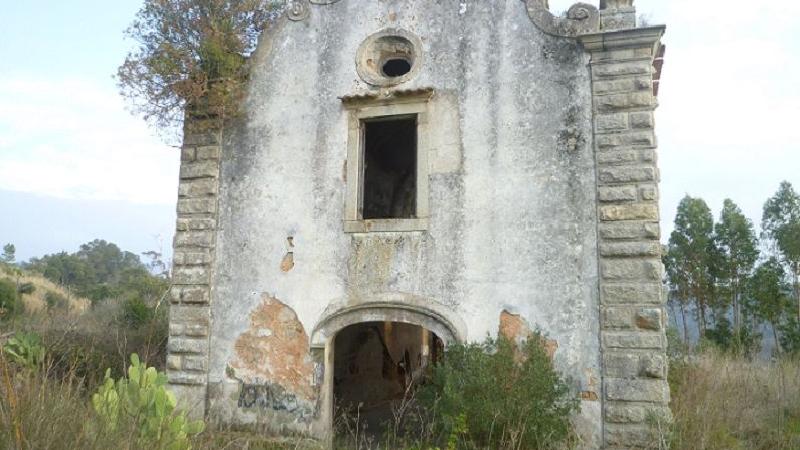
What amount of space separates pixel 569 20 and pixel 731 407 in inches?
234

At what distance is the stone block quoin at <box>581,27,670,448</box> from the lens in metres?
6.61

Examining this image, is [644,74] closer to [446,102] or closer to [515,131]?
[515,131]

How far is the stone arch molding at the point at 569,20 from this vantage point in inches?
293

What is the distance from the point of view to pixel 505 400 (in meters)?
6.44

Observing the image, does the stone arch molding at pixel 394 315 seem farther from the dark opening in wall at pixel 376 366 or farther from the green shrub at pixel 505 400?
the dark opening in wall at pixel 376 366

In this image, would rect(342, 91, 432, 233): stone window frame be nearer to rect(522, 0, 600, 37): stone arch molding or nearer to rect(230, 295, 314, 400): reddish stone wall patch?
rect(230, 295, 314, 400): reddish stone wall patch

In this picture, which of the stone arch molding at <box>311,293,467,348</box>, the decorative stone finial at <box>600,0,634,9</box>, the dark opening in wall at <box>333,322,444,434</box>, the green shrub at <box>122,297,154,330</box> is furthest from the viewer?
the green shrub at <box>122,297,154,330</box>

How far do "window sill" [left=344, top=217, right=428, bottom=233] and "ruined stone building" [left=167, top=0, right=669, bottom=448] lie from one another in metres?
0.02

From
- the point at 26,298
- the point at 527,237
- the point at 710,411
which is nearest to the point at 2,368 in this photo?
the point at 527,237

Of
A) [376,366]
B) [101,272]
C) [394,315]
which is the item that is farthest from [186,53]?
[101,272]

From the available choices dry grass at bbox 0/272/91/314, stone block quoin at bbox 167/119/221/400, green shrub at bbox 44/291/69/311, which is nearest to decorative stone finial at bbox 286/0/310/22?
stone block quoin at bbox 167/119/221/400

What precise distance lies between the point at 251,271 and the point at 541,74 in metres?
4.49

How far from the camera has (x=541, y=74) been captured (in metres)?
7.53

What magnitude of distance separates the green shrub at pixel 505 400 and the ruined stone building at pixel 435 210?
329 mm
